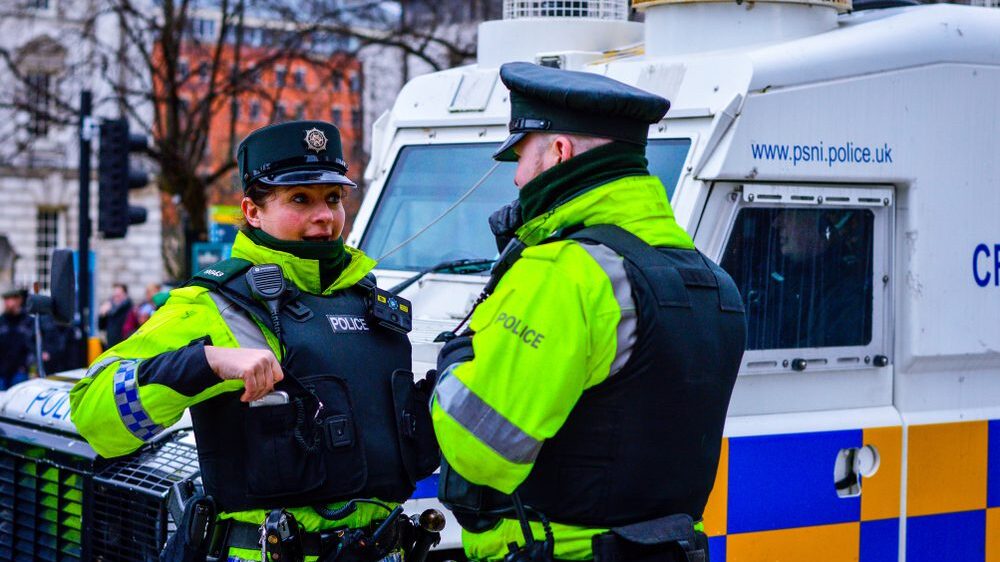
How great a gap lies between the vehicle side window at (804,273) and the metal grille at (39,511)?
87.6 inches

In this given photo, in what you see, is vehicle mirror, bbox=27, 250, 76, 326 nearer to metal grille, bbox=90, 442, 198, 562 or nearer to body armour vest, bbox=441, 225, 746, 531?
metal grille, bbox=90, 442, 198, 562

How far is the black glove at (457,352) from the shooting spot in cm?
293

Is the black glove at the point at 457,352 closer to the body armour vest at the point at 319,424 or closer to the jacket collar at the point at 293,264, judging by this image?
the body armour vest at the point at 319,424

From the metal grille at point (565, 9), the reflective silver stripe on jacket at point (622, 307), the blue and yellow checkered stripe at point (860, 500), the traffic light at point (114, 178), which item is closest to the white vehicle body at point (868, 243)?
the blue and yellow checkered stripe at point (860, 500)

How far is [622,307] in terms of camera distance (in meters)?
2.91

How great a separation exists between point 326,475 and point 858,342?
6.81 ft

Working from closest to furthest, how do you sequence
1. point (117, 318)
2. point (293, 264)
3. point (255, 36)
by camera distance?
point (293, 264), point (117, 318), point (255, 36)

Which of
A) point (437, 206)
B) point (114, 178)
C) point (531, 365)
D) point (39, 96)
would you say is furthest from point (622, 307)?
point (39, 96)

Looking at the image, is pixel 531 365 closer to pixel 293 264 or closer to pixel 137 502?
pixel 293 264

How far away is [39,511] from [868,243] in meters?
2.90

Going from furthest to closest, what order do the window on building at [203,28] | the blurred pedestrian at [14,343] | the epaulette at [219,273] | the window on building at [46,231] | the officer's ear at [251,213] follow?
the window on building at [46,231], the window on building at [203,28], the blurred pedestrian at [14,343], the officer's ear at [251,213], the epaulette at [219,273]

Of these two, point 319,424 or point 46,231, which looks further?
point 46,231

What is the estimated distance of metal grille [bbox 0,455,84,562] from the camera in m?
4.57

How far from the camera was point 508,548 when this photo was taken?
9.89ft
